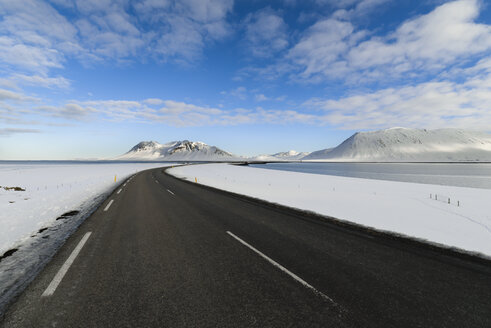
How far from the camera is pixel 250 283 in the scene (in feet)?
13.2

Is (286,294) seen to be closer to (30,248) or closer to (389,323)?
(389,323)

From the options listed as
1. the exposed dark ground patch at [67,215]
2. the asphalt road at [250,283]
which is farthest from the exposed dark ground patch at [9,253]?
the exposed dark ground patch at [67,215]

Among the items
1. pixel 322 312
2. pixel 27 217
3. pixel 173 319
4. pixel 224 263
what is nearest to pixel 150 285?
pixel 173 319

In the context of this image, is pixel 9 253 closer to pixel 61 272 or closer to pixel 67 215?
pixel 61 272

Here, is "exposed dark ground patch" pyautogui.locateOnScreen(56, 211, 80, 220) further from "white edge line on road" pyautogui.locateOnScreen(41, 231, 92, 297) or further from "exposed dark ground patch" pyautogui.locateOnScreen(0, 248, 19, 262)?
"white edge line on road" pyautogui.locateOnScreen(41, 231, 92, 297)

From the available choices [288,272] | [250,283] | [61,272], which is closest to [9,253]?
[61,272]

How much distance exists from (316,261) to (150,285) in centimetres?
329

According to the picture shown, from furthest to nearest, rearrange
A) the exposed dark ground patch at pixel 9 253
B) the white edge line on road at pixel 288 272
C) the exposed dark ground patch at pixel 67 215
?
the exposed dark ground patch at pixel 67 215 → the exposed dark ground patch at pixel 9 253 → the white edge line on road at pixel 288 272

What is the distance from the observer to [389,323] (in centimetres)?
307

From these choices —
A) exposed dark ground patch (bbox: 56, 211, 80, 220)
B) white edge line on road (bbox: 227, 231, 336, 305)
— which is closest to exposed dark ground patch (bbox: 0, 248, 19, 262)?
exposed dark ground patch (bbox: 56, 211, 80, 220)

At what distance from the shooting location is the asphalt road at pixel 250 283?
3139 mm

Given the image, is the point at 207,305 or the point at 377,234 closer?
the point at 207,305

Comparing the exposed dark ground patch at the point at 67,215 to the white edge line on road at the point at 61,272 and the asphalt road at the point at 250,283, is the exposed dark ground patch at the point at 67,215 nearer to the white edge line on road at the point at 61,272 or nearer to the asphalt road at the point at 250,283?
the asphalt road at the point at 250,283

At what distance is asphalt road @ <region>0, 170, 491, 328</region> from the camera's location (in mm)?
3139
